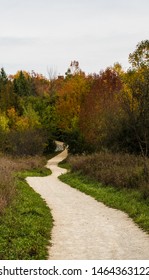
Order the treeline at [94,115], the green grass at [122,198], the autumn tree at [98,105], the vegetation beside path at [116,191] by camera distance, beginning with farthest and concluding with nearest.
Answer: the autumn tree at [98,105]
the treeline at [94,115]
the vegetation beside path at [116,191]
the green grass at [122,198]

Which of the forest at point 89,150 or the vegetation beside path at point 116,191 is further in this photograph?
the vegetation beside path at point 116,191

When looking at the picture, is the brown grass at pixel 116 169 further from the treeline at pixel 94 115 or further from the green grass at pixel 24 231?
the green grass at pixel 24 231

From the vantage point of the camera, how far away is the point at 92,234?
1127 centimetres

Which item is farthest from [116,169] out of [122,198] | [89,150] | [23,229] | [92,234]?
[89,150]

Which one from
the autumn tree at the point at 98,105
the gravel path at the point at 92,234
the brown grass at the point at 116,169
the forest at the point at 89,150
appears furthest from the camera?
the autumn tree at the point at 98,105

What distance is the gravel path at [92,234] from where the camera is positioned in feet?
30.6

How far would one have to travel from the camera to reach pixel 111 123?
27.6 meters

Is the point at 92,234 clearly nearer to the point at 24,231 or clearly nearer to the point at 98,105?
the point at 24,231

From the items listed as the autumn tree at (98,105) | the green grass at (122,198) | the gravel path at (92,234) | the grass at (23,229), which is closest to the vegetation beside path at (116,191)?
the green grass at (122,198)

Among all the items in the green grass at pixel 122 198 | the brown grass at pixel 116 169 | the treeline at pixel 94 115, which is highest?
the treeline at pixel 94 115

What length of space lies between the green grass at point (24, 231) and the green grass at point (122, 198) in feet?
8.35

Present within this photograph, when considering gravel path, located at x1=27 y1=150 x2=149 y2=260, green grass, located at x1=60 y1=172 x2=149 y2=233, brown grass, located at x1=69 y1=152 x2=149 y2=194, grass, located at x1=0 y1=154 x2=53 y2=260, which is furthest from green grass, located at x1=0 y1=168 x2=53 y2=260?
brown grass, located at x1=69 y1=152 x2=149 y2=194

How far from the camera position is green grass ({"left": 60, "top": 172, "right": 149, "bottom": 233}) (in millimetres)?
13050
